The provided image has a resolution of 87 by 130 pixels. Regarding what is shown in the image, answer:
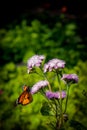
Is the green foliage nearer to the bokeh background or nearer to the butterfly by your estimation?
the bokeh background

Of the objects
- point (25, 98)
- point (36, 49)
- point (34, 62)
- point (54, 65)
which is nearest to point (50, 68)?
point (54, 65)

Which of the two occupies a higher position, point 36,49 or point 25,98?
point 36,49

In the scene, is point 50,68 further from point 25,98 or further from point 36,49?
point 36,49

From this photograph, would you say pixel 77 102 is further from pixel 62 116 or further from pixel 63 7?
pixel 63 7

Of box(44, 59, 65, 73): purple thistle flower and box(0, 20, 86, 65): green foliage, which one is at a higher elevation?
box(0, 20, 86, 65): green foliage

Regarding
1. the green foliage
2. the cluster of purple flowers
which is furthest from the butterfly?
the green foliage

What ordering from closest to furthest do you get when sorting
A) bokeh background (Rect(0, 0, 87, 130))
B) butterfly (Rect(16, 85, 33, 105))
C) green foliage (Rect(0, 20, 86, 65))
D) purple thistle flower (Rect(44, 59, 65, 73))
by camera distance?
purple thistle flower (Rect(44, 59, 65, 73)) < butterfly (Rect(16, 85, 33, 105)) < bokeh background (Rect(0, 0, 87, 130)) < green foliage (Rect(0, 20, 86, 65))

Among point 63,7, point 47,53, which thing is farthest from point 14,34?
point 63,7

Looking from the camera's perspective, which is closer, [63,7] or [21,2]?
[63,7]

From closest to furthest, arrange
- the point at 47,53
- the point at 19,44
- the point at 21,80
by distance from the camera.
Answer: the point at 21,80
the point at 47,53
the point at 19,44
